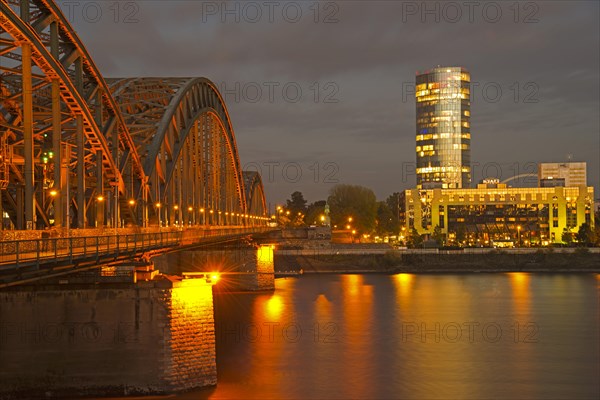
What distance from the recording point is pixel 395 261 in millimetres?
110500

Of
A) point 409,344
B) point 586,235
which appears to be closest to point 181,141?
point 409,344

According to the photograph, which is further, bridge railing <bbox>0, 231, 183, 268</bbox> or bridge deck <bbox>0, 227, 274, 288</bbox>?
bridge railing <bbox>0, 231, 183, 268</bbox>

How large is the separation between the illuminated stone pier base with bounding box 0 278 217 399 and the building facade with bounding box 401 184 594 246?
11623 cm

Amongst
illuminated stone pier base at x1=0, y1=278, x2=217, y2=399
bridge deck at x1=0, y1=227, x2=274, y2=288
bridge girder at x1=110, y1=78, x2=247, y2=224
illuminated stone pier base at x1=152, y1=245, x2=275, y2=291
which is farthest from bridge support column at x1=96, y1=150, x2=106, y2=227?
illuminated stone pier base at x1=152, y1=245, x2=275, y2=291

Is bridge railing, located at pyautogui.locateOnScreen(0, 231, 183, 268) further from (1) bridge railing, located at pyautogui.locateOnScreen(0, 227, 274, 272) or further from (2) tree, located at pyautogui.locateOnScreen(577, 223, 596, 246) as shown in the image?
(2) tree, located at pyautogui.locateOnScreen(577, 223, 596, 246)

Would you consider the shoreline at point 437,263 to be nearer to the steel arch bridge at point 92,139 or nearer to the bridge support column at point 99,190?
the steel arch bridge at point 92,139

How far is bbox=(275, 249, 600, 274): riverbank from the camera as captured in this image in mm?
108188

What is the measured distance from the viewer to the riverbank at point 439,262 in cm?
10819

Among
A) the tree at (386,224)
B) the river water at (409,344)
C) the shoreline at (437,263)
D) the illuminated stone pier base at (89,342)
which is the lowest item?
the river water at (409,344)

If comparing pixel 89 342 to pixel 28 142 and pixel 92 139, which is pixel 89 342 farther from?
pixel 92 139

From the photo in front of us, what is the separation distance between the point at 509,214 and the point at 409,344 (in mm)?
106891

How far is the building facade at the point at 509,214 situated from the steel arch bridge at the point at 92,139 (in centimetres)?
6511

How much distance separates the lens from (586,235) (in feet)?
415

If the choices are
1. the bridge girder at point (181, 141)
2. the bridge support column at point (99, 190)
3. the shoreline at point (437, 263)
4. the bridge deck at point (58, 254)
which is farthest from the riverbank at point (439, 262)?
the bridge deck at point (58, 254)
